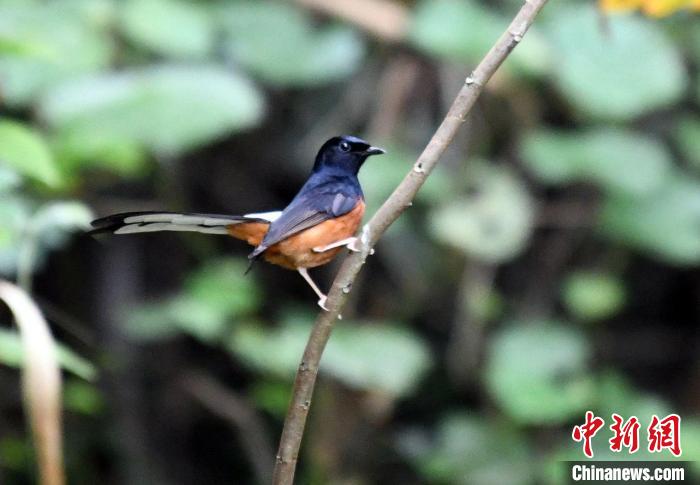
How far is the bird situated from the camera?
6.79ft

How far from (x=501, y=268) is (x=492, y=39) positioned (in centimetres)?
124

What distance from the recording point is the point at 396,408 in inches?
205

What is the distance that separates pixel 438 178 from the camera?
4555mm

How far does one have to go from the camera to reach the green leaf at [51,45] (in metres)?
4.12

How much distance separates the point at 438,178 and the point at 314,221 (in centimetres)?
247

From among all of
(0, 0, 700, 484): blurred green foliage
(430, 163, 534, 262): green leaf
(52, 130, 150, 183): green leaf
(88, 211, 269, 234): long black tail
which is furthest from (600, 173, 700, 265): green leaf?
(88, 211, 269, 234): long black tail

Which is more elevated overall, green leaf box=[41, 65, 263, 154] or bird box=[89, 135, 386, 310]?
green leaf box=[41, 65, 263, 154]

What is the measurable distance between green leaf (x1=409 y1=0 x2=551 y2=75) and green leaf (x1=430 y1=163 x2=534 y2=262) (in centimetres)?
57

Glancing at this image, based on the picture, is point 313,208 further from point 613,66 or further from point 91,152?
point 613,66

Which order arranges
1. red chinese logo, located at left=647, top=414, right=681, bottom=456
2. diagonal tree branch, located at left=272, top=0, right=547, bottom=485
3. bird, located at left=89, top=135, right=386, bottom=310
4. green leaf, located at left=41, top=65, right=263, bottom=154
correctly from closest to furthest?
diagonal tree branch, located at left=272, top=0, right=547, bottom=485, bird, located at left=89, top=135, right=386, bottom=310, red chinese logo, located at left=647, top=414, right=681, bottom=456, green leaf, located at left=41, top=65, right=263, bottom=154

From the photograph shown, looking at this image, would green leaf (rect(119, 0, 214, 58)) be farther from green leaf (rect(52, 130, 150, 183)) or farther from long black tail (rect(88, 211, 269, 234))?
long black tail (rect(88, 211, 269, 234))

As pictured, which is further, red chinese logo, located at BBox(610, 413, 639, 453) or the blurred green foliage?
the blurred green foliage

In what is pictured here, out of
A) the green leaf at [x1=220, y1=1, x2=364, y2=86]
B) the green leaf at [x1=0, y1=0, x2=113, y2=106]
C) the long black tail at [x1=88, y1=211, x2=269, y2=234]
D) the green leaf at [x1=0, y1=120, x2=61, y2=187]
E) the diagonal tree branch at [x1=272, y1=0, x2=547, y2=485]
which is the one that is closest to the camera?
the diagonal tree branch at [x1=272, y1=0, x2=547, y2=485]

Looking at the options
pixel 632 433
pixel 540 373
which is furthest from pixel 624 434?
pixel 540 373
